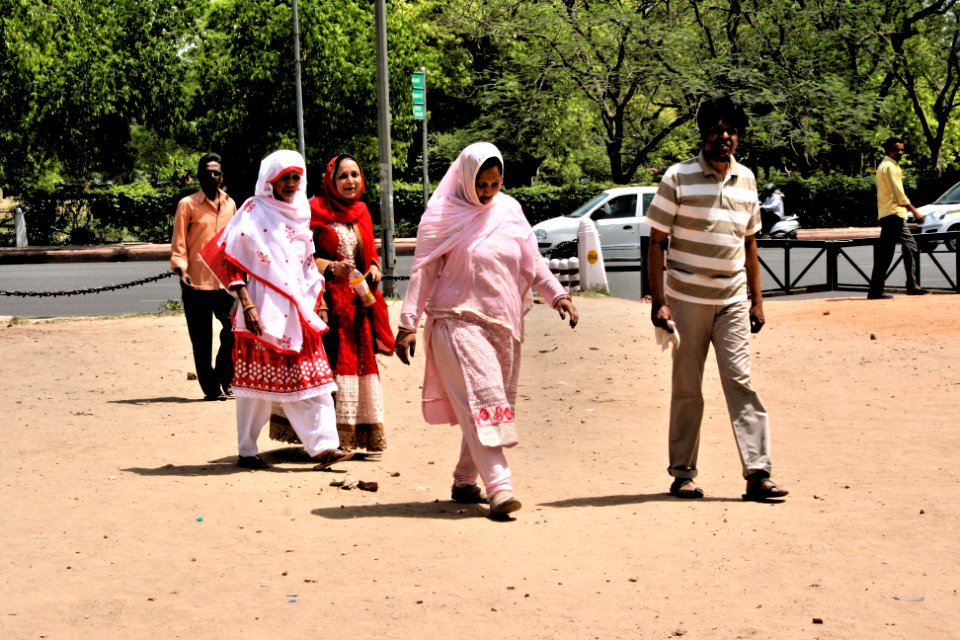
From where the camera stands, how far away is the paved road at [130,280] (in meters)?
18.3

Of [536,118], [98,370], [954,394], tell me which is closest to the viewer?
[954,394]

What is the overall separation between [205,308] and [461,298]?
3910 millimetres

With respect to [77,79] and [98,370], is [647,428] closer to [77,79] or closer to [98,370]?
[98,370]

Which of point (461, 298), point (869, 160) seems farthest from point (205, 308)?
point (869, 160)

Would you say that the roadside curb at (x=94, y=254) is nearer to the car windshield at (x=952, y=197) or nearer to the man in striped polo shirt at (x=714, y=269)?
the car windshield at (x=952, y=197)

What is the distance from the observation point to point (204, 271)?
9766 mm

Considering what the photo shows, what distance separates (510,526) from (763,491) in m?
1.23

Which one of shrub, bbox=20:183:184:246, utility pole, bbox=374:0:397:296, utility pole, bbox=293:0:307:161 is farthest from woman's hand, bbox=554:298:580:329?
shrub, bbox=20:183:184:246

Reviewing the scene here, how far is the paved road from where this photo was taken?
18.3 meters

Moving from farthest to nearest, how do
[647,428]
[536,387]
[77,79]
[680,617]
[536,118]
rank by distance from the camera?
[536,118] → [77,79] → [536,387] → [647,428] → [680,617]

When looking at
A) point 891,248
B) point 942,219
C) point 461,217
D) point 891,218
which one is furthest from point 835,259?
point 461,217

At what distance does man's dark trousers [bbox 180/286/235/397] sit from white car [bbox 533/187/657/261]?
1458 cm

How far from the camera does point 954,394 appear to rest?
960cm

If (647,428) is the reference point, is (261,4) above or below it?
above
